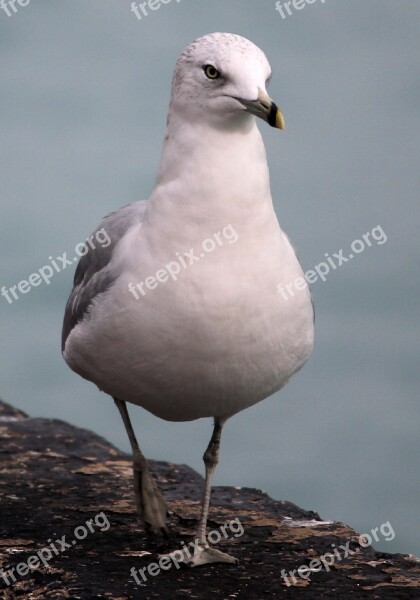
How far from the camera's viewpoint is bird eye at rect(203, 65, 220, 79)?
202 inches

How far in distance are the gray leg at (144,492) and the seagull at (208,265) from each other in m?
0.82

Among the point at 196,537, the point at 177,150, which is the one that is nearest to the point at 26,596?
the point at 196,537

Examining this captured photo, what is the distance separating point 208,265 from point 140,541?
1.66 m

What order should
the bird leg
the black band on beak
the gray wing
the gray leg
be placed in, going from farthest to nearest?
the gray leg, the bird leg, the gray wing, the black band on beak

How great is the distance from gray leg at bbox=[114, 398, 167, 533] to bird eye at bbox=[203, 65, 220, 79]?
1.98 metres

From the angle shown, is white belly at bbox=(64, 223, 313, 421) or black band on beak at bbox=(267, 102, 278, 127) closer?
black band on beak at bbox=(267, 102, 278, 127)

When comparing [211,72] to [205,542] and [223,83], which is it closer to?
[223,83]

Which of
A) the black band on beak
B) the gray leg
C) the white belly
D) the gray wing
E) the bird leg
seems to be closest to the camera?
the black band on beak

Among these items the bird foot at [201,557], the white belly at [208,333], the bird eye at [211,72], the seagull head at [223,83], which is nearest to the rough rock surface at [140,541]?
the bird foot at [201,557]

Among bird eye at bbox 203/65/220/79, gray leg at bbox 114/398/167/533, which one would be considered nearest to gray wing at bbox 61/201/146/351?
gray leg at bbox 114/398/167/533

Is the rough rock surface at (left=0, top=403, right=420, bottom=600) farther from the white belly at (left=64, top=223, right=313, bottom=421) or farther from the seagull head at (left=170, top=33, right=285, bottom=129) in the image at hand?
the seagull head at (left=170, top=33, right=285, bottom=129)

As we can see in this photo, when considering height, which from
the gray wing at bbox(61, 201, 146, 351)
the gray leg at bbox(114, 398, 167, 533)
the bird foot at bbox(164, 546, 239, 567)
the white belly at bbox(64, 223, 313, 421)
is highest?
the gray wing at bbox(61, 201, 146, 351)

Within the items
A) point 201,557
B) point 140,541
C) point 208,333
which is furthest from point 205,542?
point 208,333

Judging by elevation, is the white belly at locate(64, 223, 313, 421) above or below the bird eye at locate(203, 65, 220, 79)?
below
